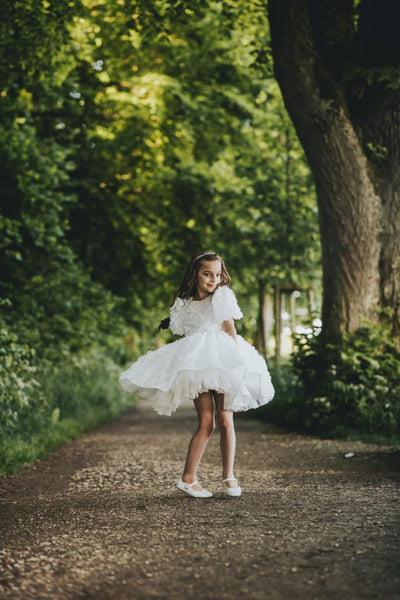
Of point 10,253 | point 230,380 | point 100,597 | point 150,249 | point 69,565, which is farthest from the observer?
point 150,249

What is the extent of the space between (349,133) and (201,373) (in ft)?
17.2

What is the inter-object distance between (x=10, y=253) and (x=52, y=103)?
651 centimetres

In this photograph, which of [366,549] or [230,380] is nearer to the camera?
[366,549]

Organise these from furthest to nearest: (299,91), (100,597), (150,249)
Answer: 1. (150,249)
2. (299,91)
3. (100,597)

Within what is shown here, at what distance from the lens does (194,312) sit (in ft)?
18.7

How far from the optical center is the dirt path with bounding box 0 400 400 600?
324 cm

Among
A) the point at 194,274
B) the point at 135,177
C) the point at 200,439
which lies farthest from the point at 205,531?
the point at 135,177

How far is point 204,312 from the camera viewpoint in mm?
5652

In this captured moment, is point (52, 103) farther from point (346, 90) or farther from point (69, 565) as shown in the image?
point (69, 565)

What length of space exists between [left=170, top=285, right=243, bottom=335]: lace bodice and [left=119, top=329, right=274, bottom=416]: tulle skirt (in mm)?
112

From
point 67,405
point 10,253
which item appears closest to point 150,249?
point 67,405

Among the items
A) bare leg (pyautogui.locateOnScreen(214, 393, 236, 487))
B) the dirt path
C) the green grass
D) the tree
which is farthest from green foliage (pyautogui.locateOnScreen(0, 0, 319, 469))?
bare leg (pyautogui.locateOnScreen(214, 393, 236, 487))

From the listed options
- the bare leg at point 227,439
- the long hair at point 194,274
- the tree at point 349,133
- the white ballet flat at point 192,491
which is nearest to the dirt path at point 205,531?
the white ballet flat at point 192,491

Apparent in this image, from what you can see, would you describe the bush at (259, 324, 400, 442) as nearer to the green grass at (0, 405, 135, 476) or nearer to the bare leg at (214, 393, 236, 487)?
the green grass at (0, 405, 135, 476)
